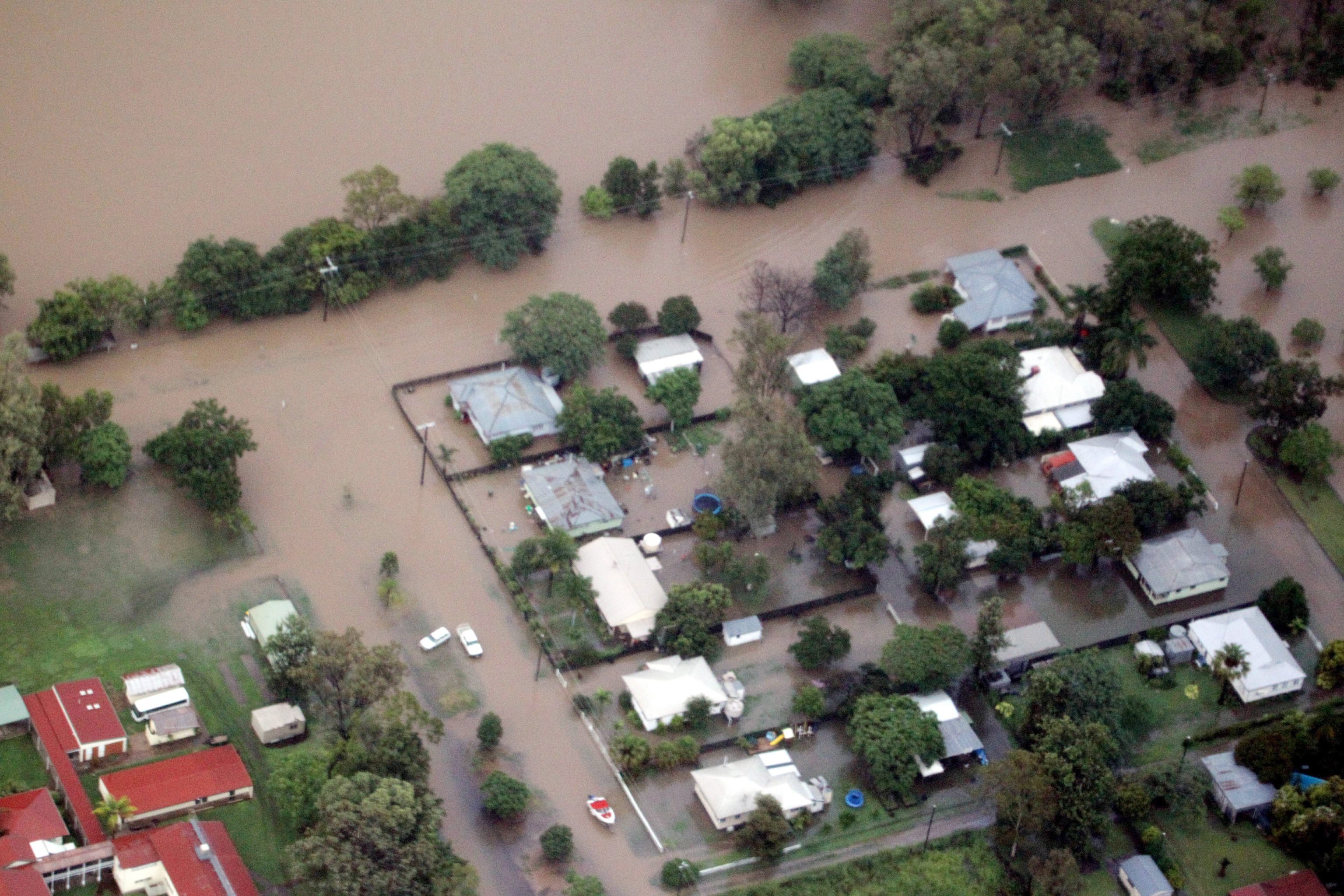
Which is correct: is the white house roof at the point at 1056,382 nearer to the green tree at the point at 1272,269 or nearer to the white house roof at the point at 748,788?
the green tree at the point at 1272,269

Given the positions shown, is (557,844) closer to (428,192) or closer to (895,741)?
(895,741)

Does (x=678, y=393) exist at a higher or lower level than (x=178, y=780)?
higher

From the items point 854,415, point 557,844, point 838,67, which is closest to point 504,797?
point 557,844

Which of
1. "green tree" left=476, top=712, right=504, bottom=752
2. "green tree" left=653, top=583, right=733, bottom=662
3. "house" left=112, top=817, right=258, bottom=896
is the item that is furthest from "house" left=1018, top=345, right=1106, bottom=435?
"house" left=112, top=817, right=258, bottom=896

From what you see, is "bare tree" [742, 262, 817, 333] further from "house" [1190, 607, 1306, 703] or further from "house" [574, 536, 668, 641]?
"house" [1190, 607, 1306, 703]

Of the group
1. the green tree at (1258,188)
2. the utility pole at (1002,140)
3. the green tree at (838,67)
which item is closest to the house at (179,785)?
the green tree at (838,67)

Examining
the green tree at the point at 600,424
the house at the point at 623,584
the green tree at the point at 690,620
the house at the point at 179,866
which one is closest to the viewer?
the house at the point at 179,866
